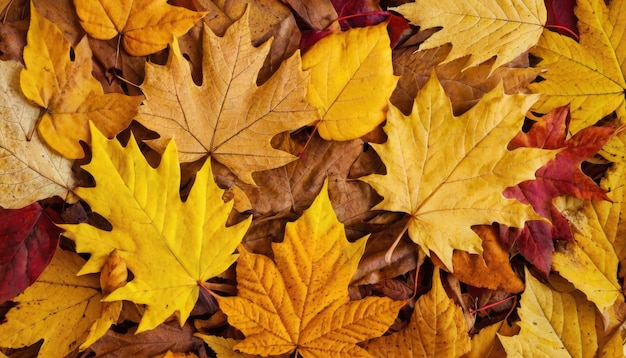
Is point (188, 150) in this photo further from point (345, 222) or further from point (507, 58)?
point (507, 58)

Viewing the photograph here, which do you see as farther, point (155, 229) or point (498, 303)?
point (498, 303)

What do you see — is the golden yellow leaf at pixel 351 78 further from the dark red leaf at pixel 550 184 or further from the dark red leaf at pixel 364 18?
the dark red leaf at pixel 550 184

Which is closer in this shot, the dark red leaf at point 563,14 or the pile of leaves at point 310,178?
the pile of leaves at point 310,178

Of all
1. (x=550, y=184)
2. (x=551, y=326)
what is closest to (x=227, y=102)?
(x=550, y=184)

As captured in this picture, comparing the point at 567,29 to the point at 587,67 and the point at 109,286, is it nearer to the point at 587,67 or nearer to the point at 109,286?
the point at 587,67

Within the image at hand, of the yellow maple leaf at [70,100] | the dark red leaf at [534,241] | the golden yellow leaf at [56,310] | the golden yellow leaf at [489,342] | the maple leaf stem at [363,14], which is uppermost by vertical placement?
the maple leaf stem at [363,14]

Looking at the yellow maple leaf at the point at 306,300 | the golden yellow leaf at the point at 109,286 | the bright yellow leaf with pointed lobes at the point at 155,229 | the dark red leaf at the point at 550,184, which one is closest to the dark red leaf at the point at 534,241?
the dark red leaf at the point at 550,184

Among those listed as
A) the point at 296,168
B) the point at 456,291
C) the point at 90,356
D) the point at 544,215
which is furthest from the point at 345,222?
the point at 90,356
